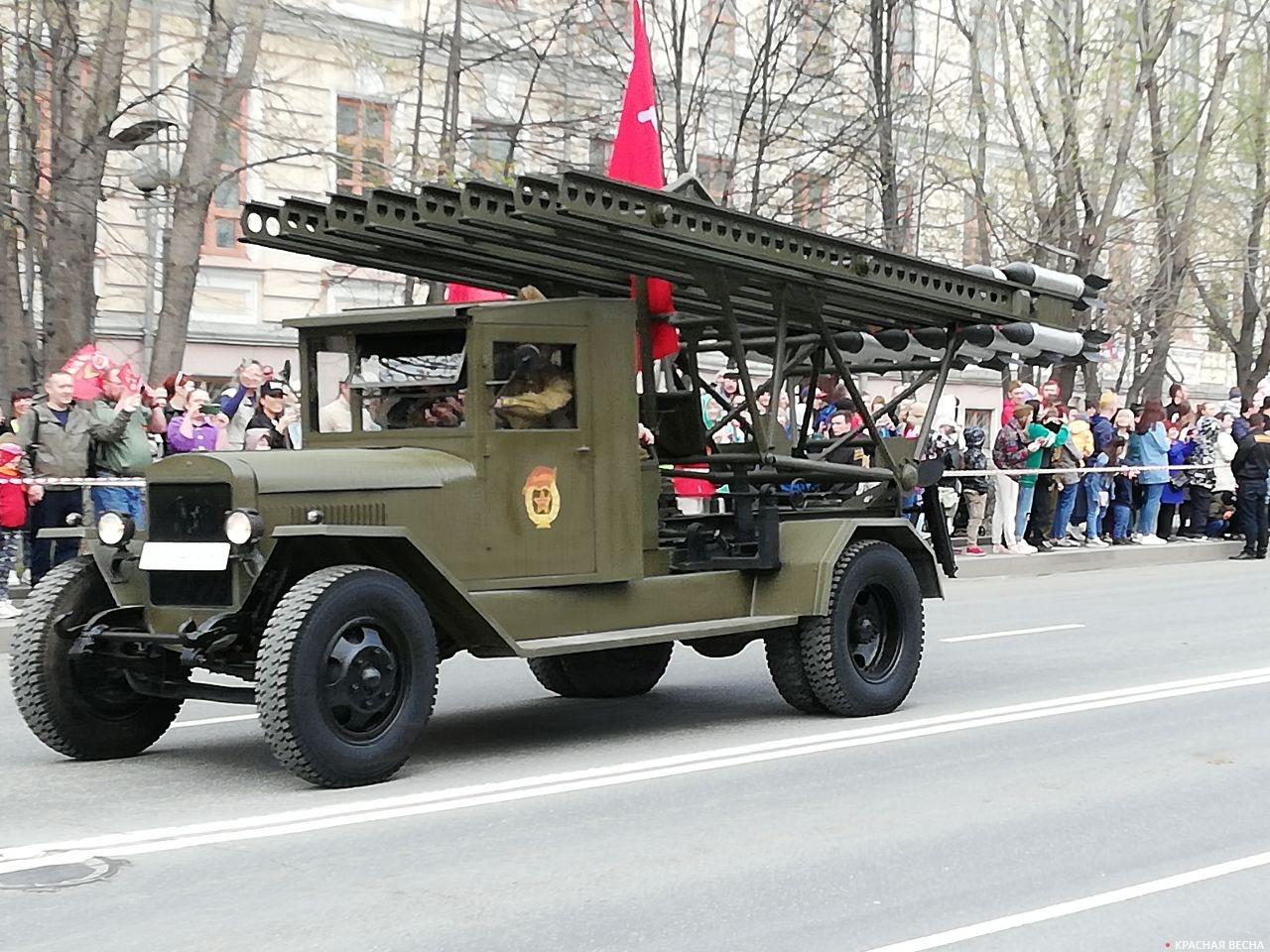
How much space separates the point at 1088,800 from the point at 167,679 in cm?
414

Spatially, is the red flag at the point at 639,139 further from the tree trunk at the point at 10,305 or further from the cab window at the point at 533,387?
the tree trunk at the point at 10,305

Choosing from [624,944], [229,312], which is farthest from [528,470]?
[229,312]

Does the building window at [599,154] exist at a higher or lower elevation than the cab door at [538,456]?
higher

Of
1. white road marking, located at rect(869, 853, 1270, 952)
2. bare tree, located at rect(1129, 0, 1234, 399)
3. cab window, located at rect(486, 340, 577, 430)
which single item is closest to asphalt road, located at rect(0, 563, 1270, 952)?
white road marking, located at rect(869, 853, 1270, 952)

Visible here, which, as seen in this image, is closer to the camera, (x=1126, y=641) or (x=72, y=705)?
(x=72, y=705)

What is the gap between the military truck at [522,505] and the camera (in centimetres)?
820

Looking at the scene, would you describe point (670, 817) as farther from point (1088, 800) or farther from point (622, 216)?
point (622, 216)

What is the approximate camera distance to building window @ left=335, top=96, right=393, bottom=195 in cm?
2170

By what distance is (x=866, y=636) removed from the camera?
34.9ft

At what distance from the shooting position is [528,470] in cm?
916

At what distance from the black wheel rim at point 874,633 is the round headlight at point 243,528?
3762mm

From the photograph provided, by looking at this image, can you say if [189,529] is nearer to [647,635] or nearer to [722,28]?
[647,635]

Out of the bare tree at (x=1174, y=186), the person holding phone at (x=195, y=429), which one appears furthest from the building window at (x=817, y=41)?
the person holding phone at (x=195, y=429)

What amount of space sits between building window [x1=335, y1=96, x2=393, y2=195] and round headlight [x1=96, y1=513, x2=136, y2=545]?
10184mm
